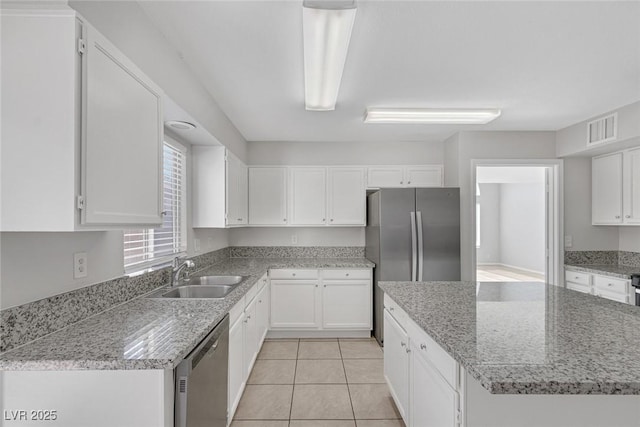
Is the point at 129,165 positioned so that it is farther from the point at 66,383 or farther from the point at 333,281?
the point at 333,281

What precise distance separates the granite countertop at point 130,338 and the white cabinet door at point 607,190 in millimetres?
4212

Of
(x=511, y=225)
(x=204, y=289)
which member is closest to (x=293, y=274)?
(x=204, y=289)

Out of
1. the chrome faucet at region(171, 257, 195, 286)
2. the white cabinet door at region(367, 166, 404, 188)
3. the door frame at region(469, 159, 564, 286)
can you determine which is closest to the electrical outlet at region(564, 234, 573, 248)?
the door frame at region(469, 159, 564, 286)

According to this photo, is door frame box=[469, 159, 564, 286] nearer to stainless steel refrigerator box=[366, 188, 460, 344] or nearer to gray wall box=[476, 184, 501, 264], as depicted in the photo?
stainless steel refrigerator box=[366, 188, 460, 344]

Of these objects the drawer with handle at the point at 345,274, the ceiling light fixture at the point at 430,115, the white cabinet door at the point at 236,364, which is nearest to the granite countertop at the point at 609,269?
the ceiling light fixture at the point at 430,115

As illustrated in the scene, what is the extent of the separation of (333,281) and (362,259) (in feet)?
2.24

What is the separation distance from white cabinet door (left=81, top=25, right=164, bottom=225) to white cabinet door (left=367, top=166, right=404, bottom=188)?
306 cm

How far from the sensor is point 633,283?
3.06 metres

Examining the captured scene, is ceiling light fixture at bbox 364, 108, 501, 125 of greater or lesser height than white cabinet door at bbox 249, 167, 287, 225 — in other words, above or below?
above

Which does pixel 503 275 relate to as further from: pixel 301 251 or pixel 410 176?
pixel 301 251

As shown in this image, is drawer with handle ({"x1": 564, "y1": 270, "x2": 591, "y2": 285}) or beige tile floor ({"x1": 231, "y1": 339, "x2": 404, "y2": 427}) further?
drawer with handle ({"x1": 564, "y1": 270, "x2": 591, "y2": 285})

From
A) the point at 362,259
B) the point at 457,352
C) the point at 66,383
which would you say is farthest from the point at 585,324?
the point at 362,259

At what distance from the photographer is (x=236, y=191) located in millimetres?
3658

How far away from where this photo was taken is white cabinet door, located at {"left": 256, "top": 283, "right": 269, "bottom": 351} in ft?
10.5
